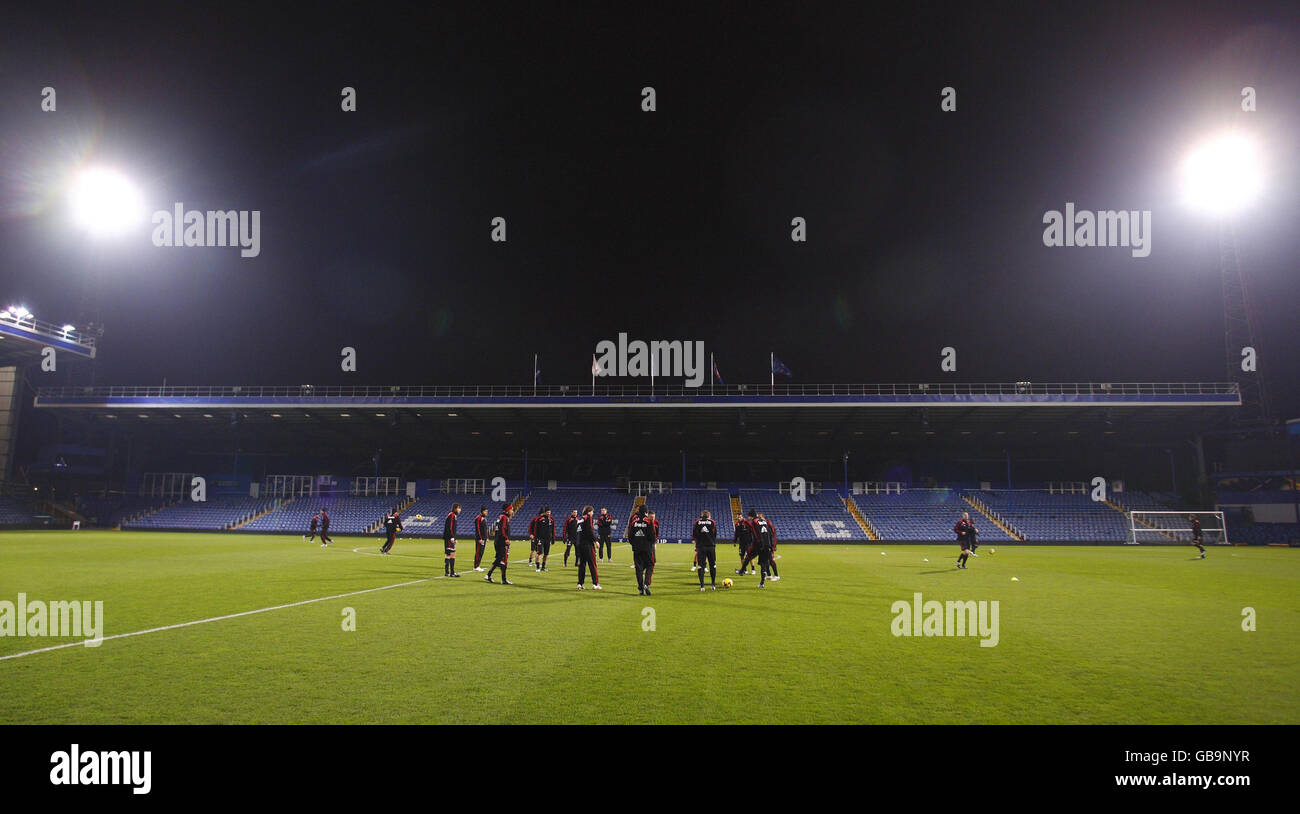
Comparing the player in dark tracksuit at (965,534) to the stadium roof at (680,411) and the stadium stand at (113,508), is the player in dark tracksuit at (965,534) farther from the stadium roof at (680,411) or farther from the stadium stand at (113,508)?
the stadium stand at (113,508)

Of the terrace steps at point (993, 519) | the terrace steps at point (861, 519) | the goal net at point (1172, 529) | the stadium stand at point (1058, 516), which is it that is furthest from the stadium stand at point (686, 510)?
the goal net at point (1172, 529)

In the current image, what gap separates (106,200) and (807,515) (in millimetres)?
55223

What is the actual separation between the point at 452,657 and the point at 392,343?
4937 cm

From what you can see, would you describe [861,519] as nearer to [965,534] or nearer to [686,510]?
[686,510]

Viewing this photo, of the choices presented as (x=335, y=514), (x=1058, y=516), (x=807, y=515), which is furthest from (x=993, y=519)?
(x=335, y=514)

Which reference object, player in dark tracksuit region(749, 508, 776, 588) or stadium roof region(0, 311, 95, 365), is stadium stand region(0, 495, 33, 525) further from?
player in dark tracksuit region(749, 508, 776, 588)

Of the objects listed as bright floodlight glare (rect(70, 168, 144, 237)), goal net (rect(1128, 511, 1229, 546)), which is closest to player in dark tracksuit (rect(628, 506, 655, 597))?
goal net (rect(1128, 511, 1229, 546))

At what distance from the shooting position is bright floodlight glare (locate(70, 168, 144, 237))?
135ft

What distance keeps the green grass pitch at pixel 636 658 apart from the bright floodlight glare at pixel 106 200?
37100 millimetres

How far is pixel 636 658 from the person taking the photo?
7.80 metres

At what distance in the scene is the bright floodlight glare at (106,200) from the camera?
41156 millimetres

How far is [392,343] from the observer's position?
5228 centimetres
